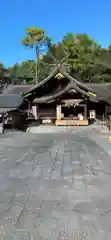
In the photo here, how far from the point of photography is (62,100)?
110 feet

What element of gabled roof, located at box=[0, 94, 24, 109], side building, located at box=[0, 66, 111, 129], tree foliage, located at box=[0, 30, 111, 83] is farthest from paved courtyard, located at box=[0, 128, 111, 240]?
tree foliage, located at box=[0, 30, 111, 83]

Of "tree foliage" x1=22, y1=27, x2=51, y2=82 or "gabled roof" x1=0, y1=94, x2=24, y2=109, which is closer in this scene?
"gabled roof" x1=0, y1=94, x2=24, y2=109

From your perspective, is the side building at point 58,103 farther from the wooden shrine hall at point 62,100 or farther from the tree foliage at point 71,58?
the tree foliage at point 71,58

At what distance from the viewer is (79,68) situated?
1858 inches

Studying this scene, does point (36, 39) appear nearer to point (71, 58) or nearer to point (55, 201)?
point (71, 58)

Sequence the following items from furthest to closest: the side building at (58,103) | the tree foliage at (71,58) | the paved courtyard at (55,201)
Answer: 1. the tree foliage at (71,58)
2. the side building at (58,103)
3. the paved courtyard at (55,201)

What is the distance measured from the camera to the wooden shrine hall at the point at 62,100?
3293 centimetres

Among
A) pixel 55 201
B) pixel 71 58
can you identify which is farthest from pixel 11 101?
pixel 55 201

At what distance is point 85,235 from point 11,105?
30.1 metres

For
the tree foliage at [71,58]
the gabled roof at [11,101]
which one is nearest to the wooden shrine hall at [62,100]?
the gabled roof at [11,101]

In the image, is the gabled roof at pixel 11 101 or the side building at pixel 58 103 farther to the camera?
the gabled roof at pixel 11 101

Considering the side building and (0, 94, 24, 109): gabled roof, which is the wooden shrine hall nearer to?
the side building

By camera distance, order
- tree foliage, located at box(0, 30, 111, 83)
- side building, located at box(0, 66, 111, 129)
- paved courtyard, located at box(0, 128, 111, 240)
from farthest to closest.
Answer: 1. tree foliage, located at box(0, 30, 111, 83)
2. side building, located at box(0, 66, 111, 129)
3. paved courtyard, located at box(0, 128, 111, 240)

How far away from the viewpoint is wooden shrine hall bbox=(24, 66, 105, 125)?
3293cm
